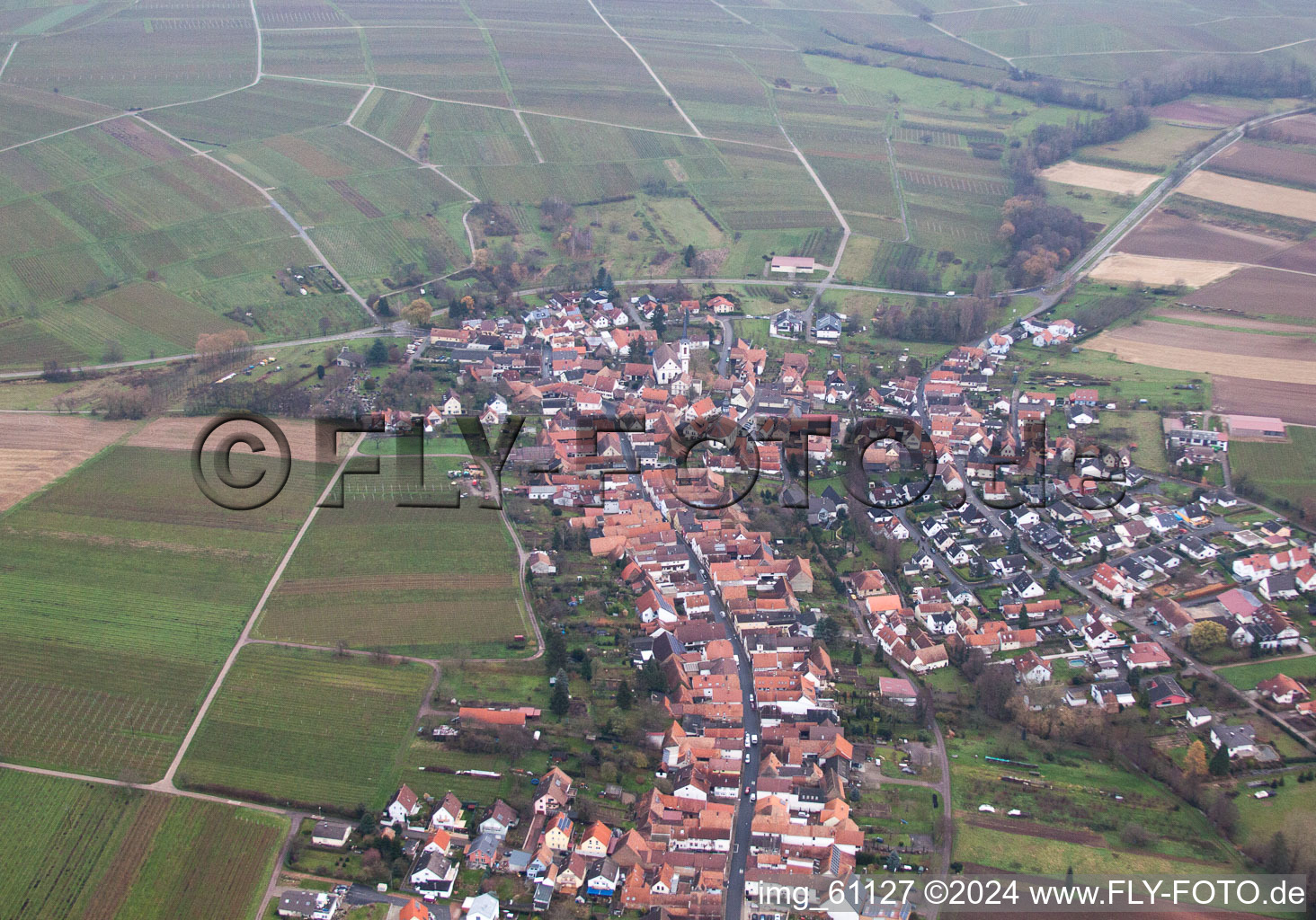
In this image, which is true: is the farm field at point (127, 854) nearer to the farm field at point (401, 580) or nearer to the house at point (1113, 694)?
the farm field at point (401, 580)

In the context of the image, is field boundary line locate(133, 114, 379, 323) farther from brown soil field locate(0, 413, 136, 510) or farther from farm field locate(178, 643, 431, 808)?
farm field locate(178, 643, 431, 808)

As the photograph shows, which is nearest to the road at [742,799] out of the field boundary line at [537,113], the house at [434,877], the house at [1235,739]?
the house at [434,877]

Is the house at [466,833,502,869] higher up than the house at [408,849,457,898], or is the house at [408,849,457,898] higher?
the house at [466,833,502,869]

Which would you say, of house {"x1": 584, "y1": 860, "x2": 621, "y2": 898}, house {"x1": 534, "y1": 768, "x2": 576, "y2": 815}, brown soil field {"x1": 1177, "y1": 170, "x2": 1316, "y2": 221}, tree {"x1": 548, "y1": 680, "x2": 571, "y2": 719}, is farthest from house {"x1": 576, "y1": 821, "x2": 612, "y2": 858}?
brown soil field {"x1": 1177, "y1": 170, "x2": 1316, "y2": 221}

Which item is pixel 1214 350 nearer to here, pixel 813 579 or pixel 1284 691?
pixel 1284 691

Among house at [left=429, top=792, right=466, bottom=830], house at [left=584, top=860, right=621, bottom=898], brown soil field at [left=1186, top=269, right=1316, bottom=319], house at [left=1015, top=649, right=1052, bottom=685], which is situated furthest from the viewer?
brown soil field at [left=1186, top=269, right=1316, bottom=319]

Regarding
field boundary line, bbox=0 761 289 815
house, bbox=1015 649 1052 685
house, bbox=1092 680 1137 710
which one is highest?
house, bbox=1015 649 1052 685

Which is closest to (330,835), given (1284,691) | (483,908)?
(483,908)
